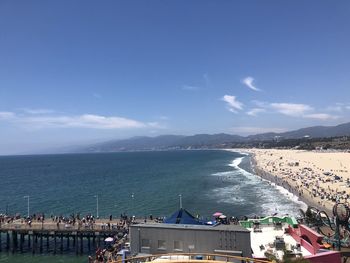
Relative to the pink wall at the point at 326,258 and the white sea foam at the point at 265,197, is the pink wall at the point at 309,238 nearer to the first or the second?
the pink wall at the point at 326,258

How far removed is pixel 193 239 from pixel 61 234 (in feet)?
84.1

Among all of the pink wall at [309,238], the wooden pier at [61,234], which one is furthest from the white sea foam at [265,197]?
the pink wall at [309,238]

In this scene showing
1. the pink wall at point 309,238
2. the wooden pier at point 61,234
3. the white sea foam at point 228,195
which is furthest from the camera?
the white sea foam at point 228,195

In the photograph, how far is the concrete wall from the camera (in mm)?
18453

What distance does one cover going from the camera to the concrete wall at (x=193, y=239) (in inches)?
727

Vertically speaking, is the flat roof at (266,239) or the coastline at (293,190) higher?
the flat roof at (266,239)

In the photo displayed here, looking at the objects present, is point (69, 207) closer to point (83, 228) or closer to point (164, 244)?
point (83, 228)

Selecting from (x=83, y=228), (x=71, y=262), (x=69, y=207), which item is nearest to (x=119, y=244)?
(x=71, y=262)

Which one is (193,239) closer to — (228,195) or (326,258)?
(326,258)

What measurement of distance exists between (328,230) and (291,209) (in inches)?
1066

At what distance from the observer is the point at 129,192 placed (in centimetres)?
8144

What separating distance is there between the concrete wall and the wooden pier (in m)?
19.2

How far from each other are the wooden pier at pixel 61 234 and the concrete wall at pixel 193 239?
19226 mm

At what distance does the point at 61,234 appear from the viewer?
131ft
